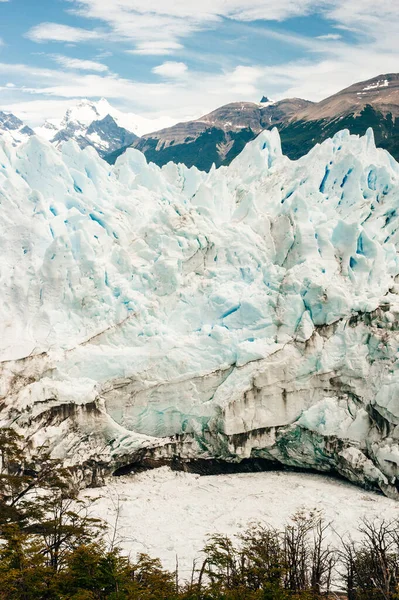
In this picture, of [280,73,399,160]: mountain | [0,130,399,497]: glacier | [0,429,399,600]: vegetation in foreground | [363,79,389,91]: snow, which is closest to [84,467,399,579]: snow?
[0,130,399,497]: glacier

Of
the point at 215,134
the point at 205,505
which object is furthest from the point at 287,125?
Result: the point at 205,505

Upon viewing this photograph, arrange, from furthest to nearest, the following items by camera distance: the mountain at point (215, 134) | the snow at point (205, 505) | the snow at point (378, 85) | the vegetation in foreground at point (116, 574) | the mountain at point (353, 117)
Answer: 1. the mountain at point (215, 134)
2. the snow at point (378, 85)
3. the mountain at point (353, 117)
4. the snow at point (205, 505)
5. the vegetation in foreground at point (116, 574)

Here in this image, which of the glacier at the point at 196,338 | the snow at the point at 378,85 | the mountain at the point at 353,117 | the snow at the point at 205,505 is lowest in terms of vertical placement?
the snow at the point at 205,505

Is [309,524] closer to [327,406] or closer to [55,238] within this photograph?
[327,406]

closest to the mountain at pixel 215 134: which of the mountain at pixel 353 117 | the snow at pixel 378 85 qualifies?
the mountain at pixel 353 117

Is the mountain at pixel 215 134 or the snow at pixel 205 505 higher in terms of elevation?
the mountain at pixel 215 134

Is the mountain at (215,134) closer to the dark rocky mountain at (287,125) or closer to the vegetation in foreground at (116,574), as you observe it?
the dark rocky mountain at (287,125)

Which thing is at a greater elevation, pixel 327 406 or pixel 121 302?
pixel 121 302

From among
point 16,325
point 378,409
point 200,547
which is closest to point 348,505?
point 378,409
